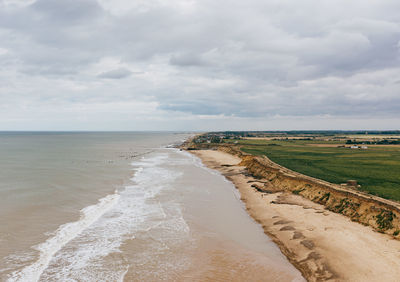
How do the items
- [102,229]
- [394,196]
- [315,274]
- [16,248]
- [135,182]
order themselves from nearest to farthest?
[315,274] → [16,248] → [102,229] → [394,196] → [135,182]

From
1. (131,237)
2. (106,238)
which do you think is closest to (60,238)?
(106,238)

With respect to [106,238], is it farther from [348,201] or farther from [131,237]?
[348,201]

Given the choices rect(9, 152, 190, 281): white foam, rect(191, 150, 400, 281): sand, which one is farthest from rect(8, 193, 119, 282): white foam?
rect(191, 150, 400, 281): sand

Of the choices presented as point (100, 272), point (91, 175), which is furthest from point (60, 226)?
point (91, 175)

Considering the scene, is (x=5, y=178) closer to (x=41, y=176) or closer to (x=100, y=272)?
(x=41, y=176)

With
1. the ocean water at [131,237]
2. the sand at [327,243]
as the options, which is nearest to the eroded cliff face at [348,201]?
the sand at [327,243]

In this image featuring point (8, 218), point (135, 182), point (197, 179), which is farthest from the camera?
point (197, 179)
